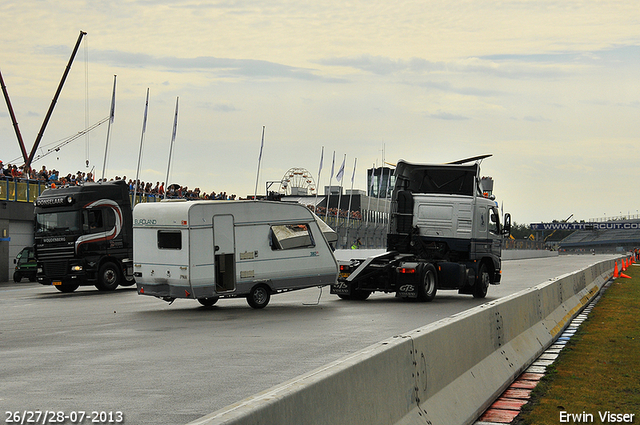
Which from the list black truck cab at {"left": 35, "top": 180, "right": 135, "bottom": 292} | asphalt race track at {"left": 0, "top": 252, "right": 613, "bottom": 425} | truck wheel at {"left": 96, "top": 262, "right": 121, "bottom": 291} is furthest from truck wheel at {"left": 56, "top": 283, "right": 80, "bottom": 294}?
asphalt race track at {"left": 0, "top": 252, "right": 613, "bottom": 425}

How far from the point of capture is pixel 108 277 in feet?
94.2

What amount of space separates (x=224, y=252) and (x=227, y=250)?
0.29 feet

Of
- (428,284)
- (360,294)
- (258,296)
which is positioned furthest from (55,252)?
(428,284)

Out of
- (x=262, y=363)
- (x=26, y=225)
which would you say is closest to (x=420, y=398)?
(x=262, y=363)

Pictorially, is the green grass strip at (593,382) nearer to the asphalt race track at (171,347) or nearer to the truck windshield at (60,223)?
the asphalt race track at (171,347)

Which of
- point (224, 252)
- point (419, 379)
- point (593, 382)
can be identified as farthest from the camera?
point (224, 252)

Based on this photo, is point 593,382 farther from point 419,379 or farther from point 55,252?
point 55,252

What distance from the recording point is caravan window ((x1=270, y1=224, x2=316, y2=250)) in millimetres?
19609

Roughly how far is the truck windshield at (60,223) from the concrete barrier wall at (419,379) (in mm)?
19778

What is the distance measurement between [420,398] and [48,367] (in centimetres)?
596

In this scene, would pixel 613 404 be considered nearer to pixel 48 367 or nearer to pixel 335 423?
pixel 335 423

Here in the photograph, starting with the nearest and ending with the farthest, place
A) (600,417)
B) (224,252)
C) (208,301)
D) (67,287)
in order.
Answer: (600,417), (224,252), (208,301), (67,287)

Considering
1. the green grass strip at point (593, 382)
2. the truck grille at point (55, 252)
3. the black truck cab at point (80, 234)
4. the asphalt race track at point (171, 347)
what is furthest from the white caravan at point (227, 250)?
the truck grille at point (55, 252)

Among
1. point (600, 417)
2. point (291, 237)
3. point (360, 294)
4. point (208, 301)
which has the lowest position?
point (208, 301)
